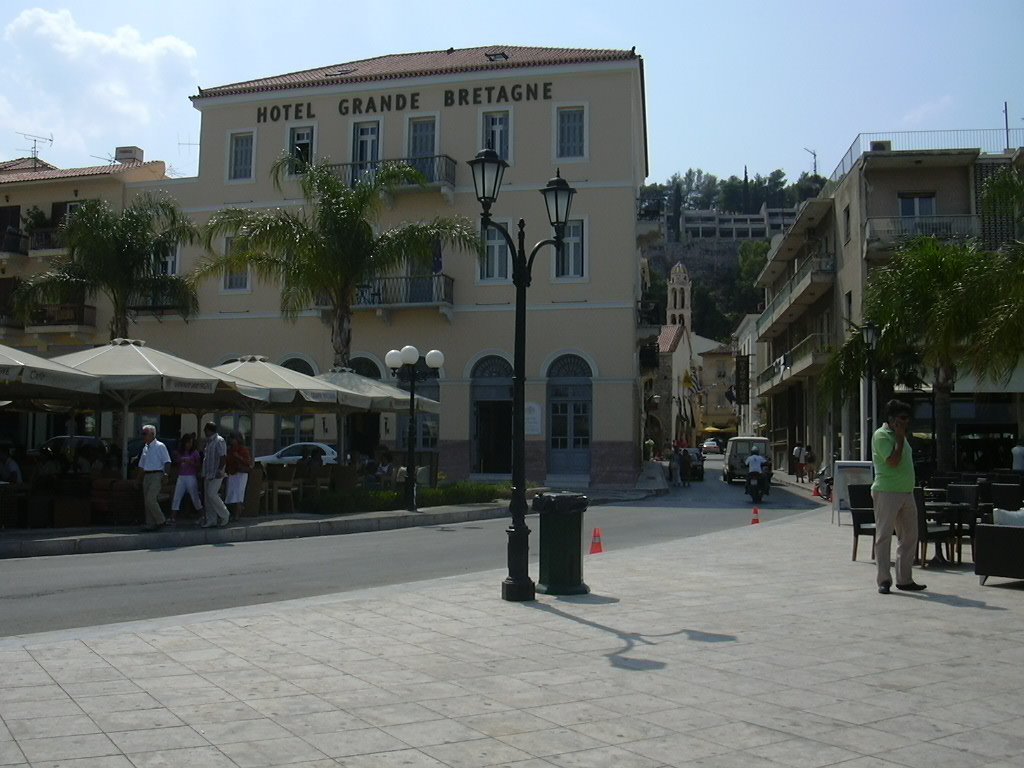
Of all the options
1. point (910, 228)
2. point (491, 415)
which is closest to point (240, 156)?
point (491, 415)

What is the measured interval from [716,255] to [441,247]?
159 metres

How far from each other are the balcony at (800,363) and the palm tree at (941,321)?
22.2 ft

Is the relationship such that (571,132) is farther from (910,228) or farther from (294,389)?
(294,389)

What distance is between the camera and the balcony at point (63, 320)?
37156 mm

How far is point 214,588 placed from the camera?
10617 mm

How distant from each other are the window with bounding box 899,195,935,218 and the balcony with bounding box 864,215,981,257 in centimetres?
137

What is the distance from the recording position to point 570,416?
33312 mm

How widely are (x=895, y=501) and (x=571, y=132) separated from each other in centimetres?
2625

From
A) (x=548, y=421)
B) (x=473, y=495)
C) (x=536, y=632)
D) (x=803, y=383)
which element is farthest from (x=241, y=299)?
(x=536, y=632)

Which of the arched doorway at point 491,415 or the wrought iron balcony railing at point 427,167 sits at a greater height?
the wrought iron balcony railing at point 427,167

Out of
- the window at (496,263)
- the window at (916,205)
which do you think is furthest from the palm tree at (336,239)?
the window at (916,205)

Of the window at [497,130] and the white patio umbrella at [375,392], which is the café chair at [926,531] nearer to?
the white patio umbrella at [375,392]

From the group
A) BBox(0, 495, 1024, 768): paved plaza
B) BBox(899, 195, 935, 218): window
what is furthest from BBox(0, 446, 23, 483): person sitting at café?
BBox(899, 195, 935, 218): window

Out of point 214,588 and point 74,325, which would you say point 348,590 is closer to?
point 214,588
